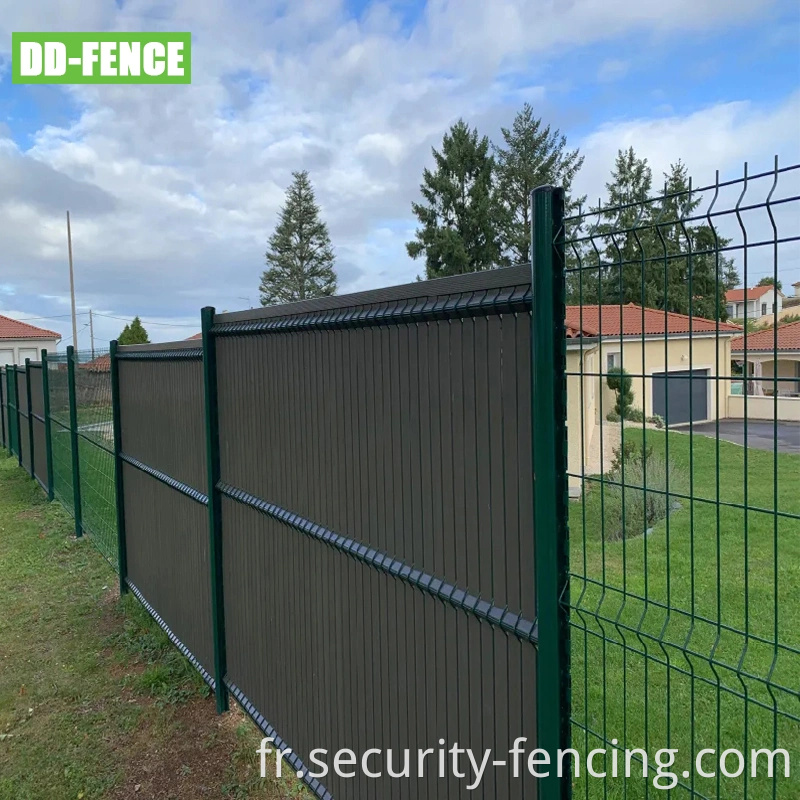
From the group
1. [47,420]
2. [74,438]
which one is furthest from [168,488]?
[47,420]

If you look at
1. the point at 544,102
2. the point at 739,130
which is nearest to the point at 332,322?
the point at 739,130

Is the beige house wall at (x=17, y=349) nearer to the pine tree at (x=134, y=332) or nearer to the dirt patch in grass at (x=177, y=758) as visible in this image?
the pine tree at (x=134, y=332)

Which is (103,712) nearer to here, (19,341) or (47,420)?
(47,420)

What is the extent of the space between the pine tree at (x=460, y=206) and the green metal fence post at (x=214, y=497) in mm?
31597

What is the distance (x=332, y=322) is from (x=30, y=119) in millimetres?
12703

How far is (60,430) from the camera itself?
8.55 metres

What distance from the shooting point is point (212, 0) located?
22.9 ft

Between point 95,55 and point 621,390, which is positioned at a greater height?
point 95,55

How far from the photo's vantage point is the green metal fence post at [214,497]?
144 inches

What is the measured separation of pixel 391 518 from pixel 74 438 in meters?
6.35

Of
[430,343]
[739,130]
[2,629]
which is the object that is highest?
[739,130]

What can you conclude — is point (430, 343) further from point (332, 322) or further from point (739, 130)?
point (739, 130)

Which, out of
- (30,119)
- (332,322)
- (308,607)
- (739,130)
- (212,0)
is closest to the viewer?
(332,322)

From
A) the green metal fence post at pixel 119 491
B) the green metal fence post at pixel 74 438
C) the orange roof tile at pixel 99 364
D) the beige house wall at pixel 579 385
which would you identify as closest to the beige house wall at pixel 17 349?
the green metal fence post at pixel 74 438
